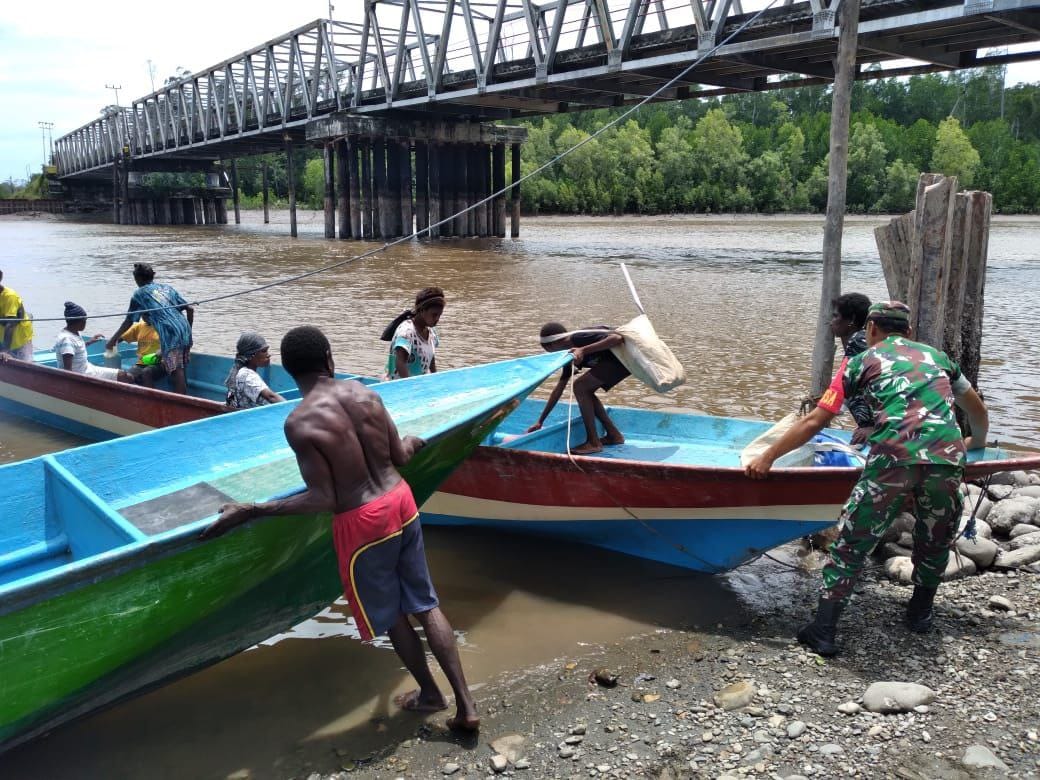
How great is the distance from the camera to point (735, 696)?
3572 millimetres

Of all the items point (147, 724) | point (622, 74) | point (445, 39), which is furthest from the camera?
point (445, 39)

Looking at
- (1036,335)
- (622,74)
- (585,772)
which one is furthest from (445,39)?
(585,772)

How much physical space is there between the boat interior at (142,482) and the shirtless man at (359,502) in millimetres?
577

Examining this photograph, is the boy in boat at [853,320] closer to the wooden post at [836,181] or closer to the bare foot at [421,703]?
the wooden post at [836,181]

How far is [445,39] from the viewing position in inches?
1044

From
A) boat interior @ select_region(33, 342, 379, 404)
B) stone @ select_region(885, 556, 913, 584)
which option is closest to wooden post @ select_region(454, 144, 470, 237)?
boat interior @ select_region(33, 342, 379, 404)

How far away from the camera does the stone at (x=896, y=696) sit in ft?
11.0

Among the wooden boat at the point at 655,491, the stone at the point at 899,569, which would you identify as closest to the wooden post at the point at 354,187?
the wooden boat at the point at 655,491

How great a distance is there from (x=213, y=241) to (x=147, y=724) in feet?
A: 120

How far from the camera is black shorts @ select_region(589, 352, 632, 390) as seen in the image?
225 inches

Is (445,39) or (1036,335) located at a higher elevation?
(445,39)

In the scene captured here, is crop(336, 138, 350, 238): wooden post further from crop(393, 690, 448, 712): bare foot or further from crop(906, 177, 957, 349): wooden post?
crop(393, 690, 448, 712): bare foot

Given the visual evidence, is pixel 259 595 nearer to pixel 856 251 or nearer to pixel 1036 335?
pixel 1036 335

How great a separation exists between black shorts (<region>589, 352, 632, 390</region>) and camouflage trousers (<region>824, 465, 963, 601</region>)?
2185 millimetres
